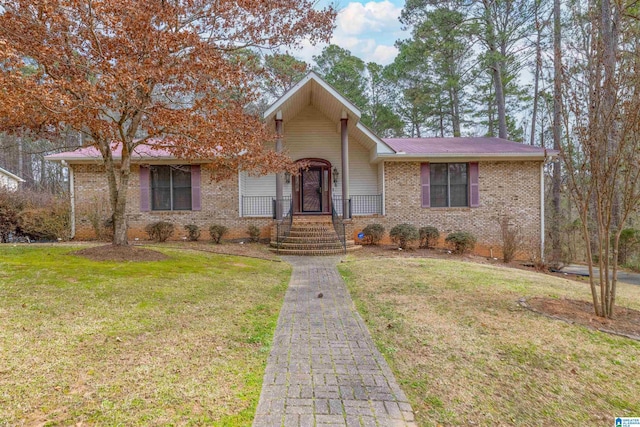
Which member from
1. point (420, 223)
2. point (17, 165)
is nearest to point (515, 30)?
point (420, 223)

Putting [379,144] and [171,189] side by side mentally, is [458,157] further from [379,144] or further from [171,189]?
[171,189]

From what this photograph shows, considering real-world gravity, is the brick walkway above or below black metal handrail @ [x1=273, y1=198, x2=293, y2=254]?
below

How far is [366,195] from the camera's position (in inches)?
583

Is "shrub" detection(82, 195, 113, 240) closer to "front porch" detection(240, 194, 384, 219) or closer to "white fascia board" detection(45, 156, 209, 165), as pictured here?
"white fascia board" detection(45, 156, 209, 165)

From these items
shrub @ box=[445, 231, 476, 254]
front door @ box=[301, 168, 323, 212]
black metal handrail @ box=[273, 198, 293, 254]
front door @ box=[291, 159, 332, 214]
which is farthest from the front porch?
shrub @ box=[445, 231, 476, 254]

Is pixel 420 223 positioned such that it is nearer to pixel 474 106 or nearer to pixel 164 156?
pixel 164 156

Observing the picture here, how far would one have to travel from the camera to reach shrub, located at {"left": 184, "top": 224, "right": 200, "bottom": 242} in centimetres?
1312

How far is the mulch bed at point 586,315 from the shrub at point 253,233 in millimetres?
9873

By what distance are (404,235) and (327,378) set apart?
971cm

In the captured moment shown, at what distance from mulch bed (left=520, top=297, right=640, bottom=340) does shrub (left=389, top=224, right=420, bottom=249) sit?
21.4ft

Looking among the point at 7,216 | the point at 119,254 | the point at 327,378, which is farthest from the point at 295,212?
the point at 327,378

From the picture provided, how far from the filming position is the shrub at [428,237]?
1273cm

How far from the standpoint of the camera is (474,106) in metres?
23.5

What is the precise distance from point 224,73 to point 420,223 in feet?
32.7
